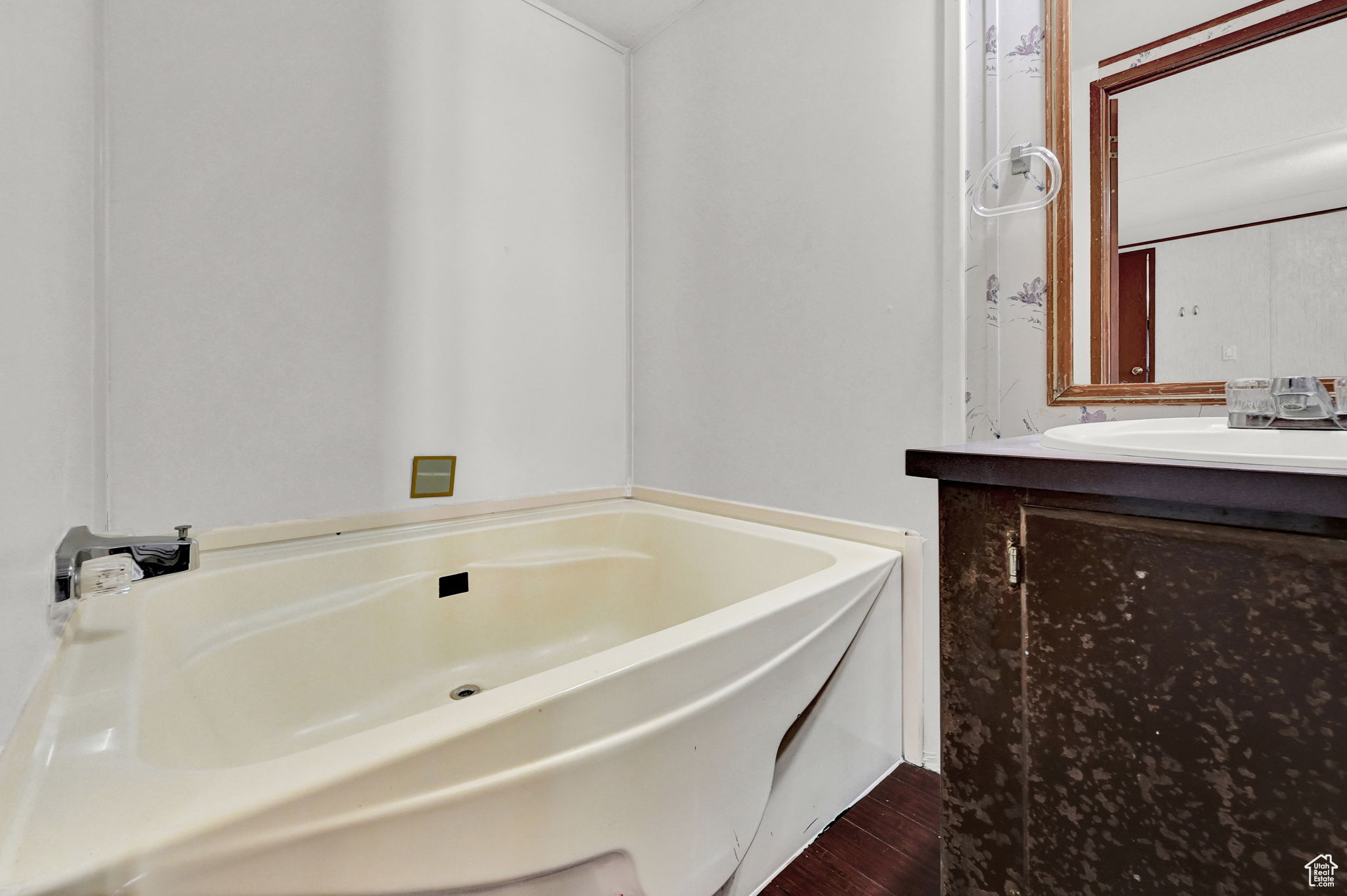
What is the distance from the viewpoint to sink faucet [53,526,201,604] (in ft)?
2.32

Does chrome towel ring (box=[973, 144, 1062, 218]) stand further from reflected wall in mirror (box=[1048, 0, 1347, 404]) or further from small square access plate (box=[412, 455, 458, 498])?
small square access plate (box=[412, 455, 458, 498])

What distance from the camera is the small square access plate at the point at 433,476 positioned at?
4.66 feet

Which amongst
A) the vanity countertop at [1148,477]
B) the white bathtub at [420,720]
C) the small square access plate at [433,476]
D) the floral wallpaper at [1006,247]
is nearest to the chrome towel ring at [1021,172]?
the floral wallpaper at [1006,247]

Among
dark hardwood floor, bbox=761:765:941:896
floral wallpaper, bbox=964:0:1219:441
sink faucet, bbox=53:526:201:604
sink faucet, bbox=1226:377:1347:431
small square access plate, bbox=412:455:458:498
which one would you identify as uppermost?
floral wallpaper, bbox=964:0:1219:441

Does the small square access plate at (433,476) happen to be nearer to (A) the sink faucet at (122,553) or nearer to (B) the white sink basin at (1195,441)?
(A) the sink faucet at (122,553)

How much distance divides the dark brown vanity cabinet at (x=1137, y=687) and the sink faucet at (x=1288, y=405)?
0.40m

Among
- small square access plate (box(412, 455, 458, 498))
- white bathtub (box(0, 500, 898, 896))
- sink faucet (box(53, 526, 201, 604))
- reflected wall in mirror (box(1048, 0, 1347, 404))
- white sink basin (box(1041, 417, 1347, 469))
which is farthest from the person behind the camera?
small square access plate (box(412, 455, 458, 498))

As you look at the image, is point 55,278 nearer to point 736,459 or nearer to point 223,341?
point 223,341

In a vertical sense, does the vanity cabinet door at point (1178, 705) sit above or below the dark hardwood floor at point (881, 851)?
above

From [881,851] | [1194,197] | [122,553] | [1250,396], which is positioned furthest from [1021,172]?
[122,553]

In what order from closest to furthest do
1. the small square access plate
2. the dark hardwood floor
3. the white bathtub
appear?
the white bathtub < the dark hardwood floor < the small square access plate

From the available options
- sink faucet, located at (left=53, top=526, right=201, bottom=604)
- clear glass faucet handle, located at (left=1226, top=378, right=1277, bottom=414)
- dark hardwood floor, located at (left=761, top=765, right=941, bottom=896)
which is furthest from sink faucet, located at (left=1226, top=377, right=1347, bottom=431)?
sink faucet, located at (left=53, top=526, right=201, bottom=604)

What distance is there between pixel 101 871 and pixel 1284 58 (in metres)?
1.66

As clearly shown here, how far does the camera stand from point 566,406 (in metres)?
1.73
